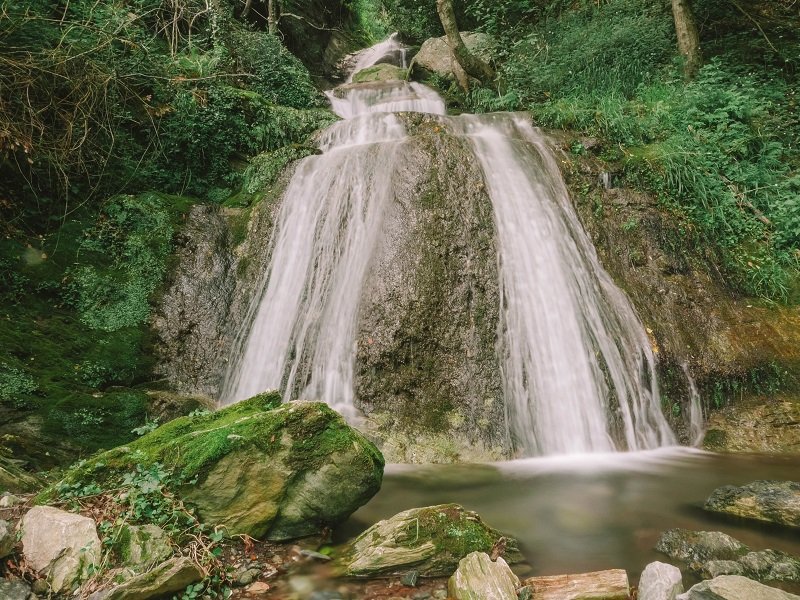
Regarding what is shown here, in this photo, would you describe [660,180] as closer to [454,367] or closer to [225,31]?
[454,367]

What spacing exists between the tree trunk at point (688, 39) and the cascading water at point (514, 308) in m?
4.28

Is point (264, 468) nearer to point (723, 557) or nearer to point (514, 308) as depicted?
point (723, 557)

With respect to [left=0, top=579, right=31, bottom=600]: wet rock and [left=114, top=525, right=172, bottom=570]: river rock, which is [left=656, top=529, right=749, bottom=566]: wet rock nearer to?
[left=114, top=525, right=172, bottom=570]: river rock

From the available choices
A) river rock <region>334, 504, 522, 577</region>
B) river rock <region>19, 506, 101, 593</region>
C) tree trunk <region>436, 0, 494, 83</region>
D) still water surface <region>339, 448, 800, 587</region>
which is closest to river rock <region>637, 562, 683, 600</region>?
still water surface <region>339, 448, 800, 587</region>

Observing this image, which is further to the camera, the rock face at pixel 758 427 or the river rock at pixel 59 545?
the rock face at pixel 758 427

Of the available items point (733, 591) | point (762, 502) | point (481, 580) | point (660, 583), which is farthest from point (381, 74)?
point (733, 591)

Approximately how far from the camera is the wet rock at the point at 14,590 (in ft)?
7.28

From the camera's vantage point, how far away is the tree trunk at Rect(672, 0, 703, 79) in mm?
9750

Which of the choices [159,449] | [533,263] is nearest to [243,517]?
[159,449]

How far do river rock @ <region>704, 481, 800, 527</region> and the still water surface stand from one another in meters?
0.11

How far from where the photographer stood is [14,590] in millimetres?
2250

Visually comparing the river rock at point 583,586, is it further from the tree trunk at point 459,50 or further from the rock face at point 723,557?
the tree trunk at point 459,50

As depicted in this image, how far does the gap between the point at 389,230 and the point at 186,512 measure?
4.46 m

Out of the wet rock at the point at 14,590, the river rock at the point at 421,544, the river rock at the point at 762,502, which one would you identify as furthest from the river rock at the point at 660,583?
the wet rock at the point at 14,590
